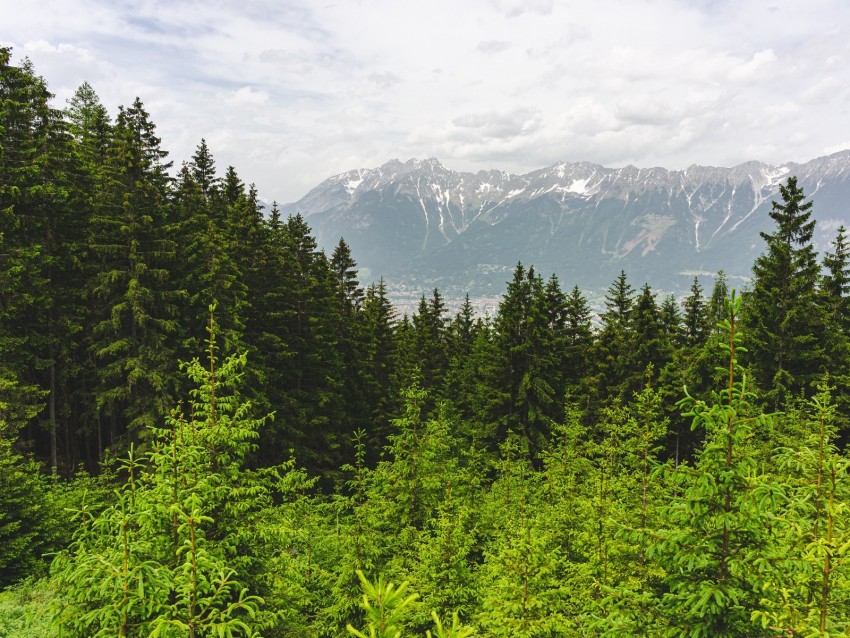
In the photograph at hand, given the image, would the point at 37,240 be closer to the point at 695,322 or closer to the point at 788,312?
the point at 788,312

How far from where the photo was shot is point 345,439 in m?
29.9

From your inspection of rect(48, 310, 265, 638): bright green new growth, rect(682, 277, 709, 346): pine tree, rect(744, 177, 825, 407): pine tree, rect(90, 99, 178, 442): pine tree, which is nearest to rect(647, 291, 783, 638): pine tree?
rect(48, 310, 265, 638): bright green new growth

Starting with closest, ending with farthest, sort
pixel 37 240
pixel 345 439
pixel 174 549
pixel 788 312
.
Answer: pixel 174 549
pixel 37 240
pixel 788 312
pixel 345 439

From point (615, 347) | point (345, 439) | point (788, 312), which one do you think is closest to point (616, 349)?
point (615, 347)

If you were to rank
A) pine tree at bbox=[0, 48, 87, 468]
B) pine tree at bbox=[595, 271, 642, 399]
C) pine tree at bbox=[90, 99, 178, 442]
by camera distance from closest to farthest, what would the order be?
pine tree at bbox=[0, 48, 87, 468]
pine tree at bbox=[90, 99, 178, 442]
pine tree at bbox=[595, 271, 642, 399]

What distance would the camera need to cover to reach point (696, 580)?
484 centimetres

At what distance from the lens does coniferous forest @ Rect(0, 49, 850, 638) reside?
4762mm

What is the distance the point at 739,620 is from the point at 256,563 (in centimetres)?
668

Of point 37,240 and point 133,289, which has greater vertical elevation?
point 37,240

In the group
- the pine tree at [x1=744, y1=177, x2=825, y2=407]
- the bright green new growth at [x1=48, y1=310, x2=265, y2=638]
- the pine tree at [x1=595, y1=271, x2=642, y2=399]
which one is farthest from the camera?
the pine tree at [x1=595, y1=271, x2=642, y2=399]

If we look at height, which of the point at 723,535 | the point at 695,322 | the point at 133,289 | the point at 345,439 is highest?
the point at 133,289

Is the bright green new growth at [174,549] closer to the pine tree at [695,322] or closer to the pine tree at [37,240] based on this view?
the pine tree at [37,240]

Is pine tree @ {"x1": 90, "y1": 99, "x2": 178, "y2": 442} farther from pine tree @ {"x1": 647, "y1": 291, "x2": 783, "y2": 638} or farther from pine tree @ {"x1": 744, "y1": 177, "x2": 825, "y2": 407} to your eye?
pine tree @ {"x1": 744, "y1": 177, "x2": 825, "y2": 407}

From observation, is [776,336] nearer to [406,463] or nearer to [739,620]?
[406,463]
